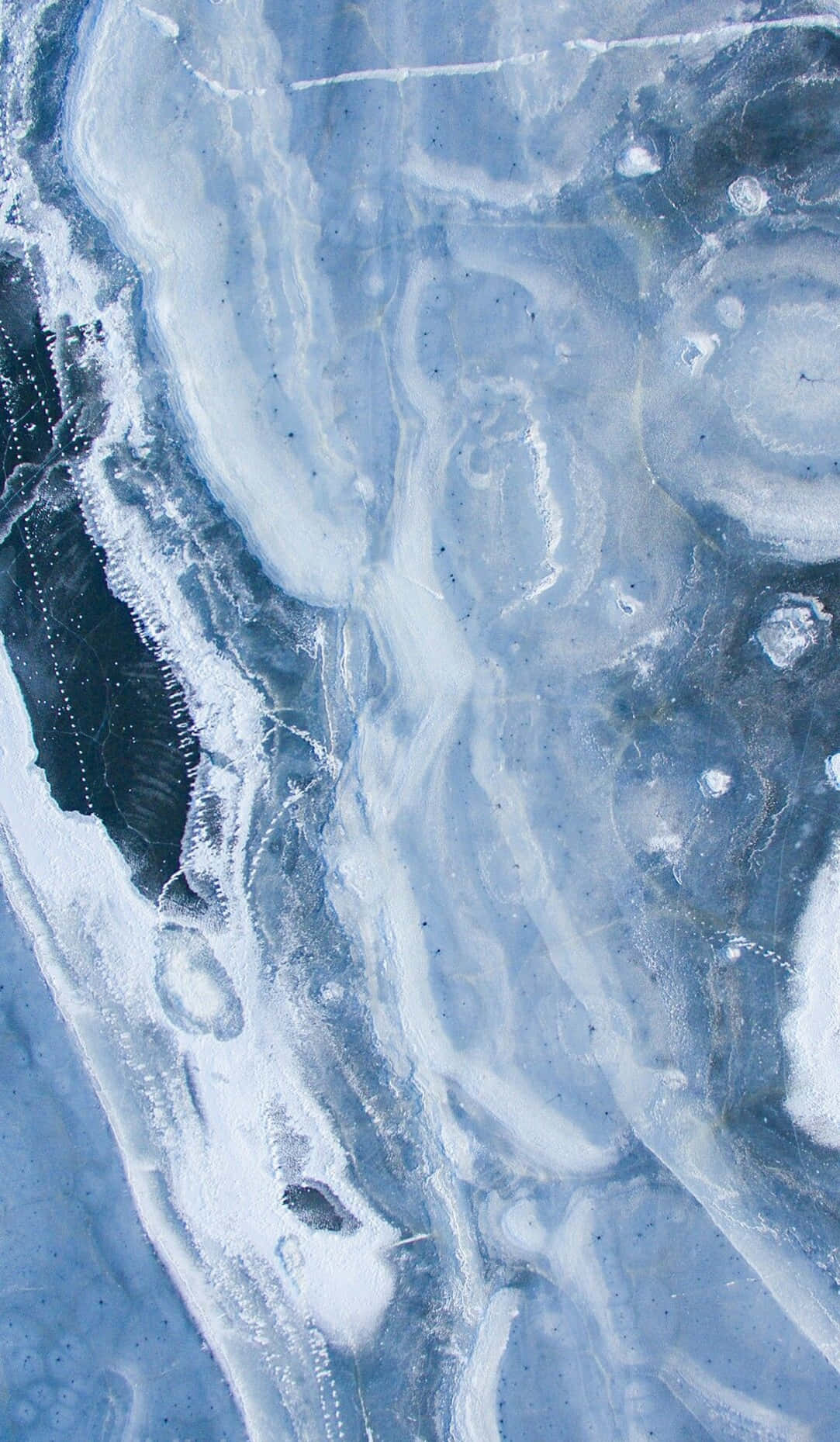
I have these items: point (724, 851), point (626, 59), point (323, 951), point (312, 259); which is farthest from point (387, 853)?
point (626, 59)

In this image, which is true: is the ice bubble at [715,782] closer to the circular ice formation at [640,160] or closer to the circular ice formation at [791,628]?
the circular ice formation at [791,628]

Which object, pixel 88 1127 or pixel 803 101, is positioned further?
pixel 88 1127

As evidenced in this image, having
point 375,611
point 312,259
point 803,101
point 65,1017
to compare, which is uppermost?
point 803,101

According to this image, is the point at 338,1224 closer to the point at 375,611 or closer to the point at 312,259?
the point at 375,611

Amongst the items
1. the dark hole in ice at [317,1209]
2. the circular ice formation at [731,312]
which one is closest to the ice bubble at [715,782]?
the circular ice formation at [731,312]

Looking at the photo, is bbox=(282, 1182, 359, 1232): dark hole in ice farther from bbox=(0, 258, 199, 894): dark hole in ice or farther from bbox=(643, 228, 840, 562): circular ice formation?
bbox=(643, 228, 840, 562): circular ice formation

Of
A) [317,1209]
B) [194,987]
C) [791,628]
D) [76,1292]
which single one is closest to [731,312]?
[791,628]

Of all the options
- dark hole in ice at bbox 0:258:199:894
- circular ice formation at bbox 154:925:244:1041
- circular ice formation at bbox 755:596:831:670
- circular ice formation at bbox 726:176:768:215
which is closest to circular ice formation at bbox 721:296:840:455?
circular ice formation at bbox 726:176:768:215
